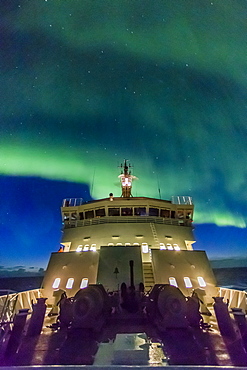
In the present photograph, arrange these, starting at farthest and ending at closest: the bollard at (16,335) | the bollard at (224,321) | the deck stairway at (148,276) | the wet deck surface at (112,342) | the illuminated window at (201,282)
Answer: the illuminated window at (201,282), the deck stairway at (148,276), the bollard at (224,321), the bollard at (16,335), the wet deck surface at (112,342)

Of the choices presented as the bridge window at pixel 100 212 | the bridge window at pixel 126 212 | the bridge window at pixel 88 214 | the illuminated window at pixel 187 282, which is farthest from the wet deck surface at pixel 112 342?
the bridge window at pixel 88 214

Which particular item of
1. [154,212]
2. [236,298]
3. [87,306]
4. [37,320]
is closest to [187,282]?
[236,298]

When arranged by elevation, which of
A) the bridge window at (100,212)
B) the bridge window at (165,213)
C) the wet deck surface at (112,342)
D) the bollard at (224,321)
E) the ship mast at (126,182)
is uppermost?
the ship mast at (126,182)

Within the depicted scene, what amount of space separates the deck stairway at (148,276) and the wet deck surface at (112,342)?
230cm

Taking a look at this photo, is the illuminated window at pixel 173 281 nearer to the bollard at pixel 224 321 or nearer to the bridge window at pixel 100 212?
the bollard at pixel 224 321

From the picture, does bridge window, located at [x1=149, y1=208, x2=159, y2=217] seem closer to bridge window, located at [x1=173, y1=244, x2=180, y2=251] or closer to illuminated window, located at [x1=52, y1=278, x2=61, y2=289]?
bridge window, located at [x1=173, y1=244, x2=180, y2=251]

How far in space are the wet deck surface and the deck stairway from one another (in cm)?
230

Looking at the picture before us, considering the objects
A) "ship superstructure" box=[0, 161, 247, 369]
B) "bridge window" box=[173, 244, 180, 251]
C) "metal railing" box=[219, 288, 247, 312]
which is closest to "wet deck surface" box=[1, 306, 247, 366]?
"ship superstructure" box=[0, 161, 247, 369]

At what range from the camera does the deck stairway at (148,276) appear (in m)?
10.5

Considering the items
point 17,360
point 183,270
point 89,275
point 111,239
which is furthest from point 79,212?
point 17,360

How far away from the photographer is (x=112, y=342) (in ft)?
21.2

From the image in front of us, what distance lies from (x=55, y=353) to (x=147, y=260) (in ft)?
24.6

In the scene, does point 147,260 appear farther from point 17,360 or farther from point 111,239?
point 17,360

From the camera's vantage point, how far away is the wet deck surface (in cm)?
537
